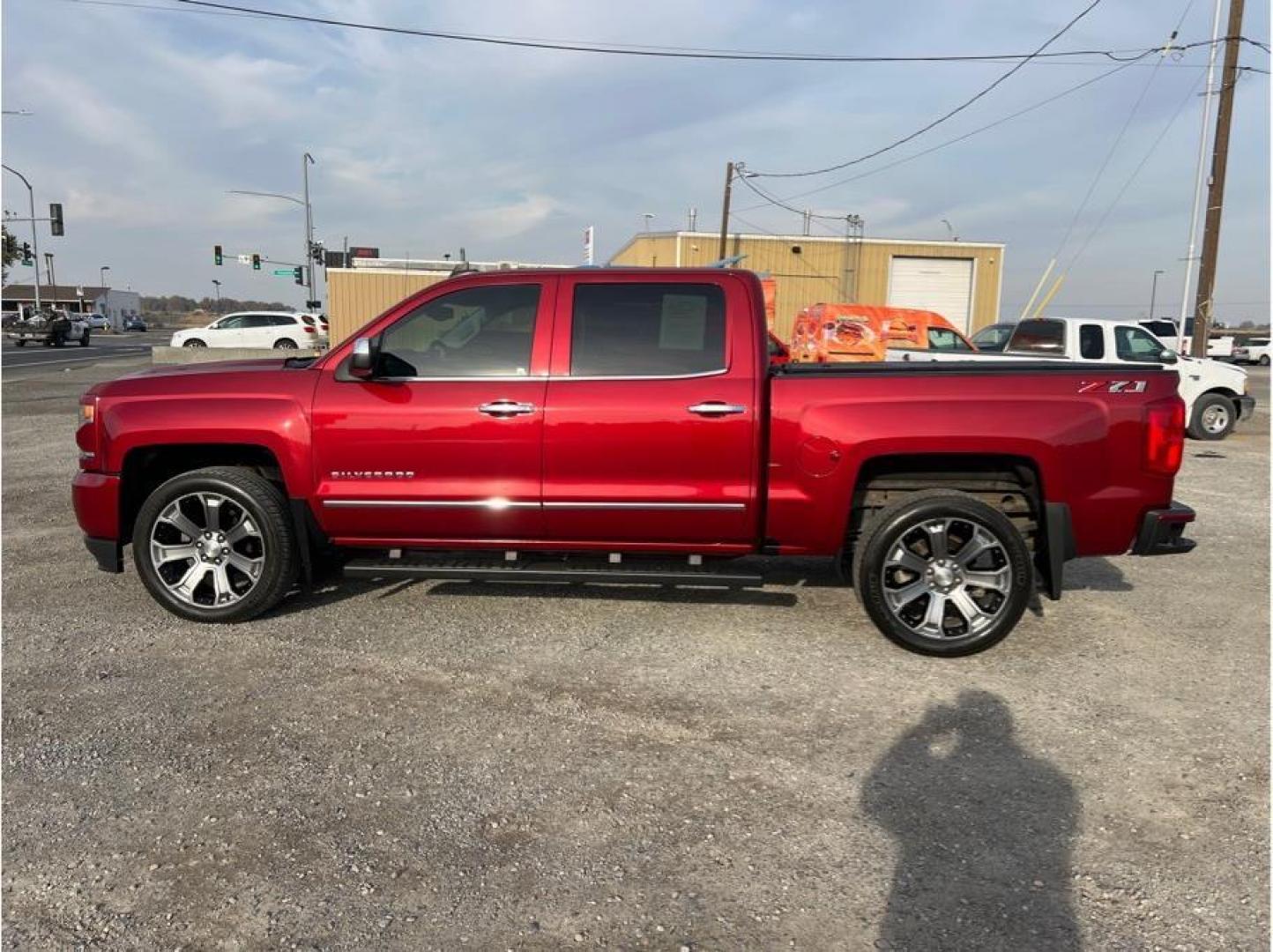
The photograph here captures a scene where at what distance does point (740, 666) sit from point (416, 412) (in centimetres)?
201

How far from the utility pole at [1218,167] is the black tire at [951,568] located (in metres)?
15.1

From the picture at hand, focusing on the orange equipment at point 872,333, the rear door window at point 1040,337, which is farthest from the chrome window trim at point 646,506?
the orange equipment at point 872,333

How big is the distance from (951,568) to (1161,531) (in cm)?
98

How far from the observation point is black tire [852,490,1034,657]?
4027mm

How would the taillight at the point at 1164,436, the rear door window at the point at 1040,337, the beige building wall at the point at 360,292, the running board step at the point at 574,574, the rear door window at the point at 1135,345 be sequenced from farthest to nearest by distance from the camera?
the beige building wall at the point at 360,292 → the rear door window at the point at 1040,337 → the rear door window at the point at 1135,345 → the running board step at the point at 574,574 → the taillight at the point at 1164,436

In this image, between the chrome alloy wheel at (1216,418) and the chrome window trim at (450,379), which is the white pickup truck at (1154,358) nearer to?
the chrome alloy wheel at (1216,418)

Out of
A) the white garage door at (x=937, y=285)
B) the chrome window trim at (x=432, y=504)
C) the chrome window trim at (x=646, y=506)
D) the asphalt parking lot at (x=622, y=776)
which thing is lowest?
the asphalt parking lot at (x=622, y=776)

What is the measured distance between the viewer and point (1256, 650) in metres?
4.33

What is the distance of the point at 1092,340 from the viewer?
12445 millimetres

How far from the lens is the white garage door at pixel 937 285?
1347 inches

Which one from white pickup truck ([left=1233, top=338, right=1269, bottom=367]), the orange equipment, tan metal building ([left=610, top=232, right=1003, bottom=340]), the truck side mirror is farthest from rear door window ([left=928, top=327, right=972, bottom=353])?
white pickup truck ([left=1233, top=338, right=1269, bottom=367])

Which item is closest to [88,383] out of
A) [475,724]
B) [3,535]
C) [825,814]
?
[3,535]

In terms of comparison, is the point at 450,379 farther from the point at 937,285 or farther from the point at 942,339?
the point at 937,285

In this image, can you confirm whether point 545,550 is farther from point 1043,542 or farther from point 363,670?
point 1043,542
